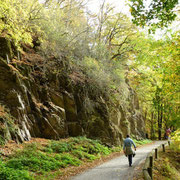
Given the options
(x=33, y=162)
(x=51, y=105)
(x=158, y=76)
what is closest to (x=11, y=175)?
(x=33, y=162)

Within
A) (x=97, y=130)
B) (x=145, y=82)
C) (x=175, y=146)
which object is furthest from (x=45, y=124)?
(x=145, y=82)

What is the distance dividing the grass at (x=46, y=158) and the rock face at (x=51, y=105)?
1.19 meters

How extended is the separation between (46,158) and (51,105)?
4.96 m

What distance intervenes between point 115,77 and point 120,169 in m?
11.3

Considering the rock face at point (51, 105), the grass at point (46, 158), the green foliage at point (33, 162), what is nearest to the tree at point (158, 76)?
the rock face at point (51, 105)

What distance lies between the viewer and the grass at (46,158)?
662 cm

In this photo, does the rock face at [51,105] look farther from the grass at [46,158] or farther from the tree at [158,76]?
the tree at [158,76]

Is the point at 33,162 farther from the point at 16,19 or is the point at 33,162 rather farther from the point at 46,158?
the point at 16,19

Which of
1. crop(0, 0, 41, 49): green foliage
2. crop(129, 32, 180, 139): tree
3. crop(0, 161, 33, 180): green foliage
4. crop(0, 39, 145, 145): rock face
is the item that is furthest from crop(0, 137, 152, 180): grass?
crop(129, 32, 180, 139): tree

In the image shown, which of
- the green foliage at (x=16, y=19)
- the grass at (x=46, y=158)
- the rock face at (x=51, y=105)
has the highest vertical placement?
the green foliage at (x=16, y=19)

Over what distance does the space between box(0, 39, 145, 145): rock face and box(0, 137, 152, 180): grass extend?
1189mm

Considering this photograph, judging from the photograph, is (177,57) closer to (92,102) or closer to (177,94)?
(177,94)

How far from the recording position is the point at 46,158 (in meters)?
8.79

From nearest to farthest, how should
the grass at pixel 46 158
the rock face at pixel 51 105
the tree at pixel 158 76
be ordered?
the grass at pixel 46 158
the rock face at pixel 51 105
the tree at pixel 158 76
